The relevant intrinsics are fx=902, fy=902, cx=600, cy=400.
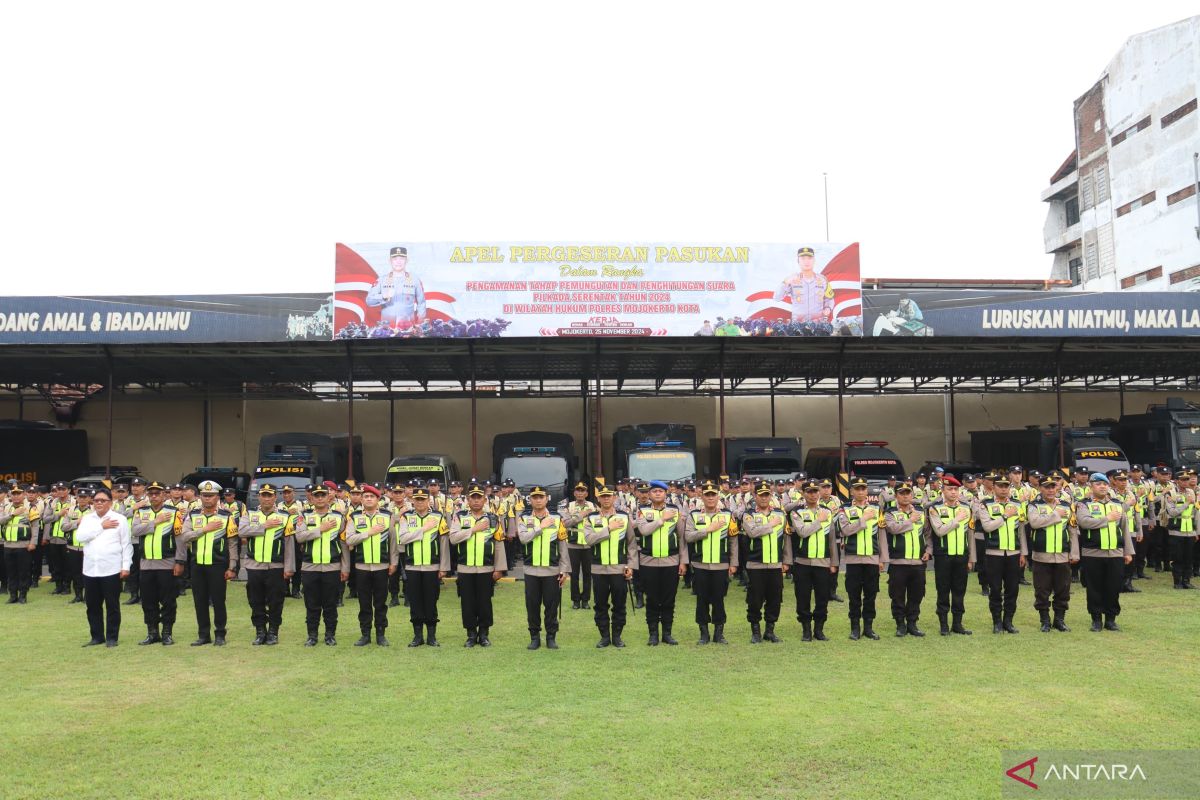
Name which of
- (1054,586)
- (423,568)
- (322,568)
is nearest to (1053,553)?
(1054,586)

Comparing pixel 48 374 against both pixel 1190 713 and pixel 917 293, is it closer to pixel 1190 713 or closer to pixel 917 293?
pixel 917 293

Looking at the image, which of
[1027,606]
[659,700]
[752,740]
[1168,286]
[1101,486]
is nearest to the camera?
[752,740]

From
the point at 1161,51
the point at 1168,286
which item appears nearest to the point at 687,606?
the point at 1168,286

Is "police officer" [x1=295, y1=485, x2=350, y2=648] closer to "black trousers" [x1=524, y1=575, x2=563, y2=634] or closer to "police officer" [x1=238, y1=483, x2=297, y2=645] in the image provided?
"police officer" [x1=238, y1=483, x2=297, y2=645]

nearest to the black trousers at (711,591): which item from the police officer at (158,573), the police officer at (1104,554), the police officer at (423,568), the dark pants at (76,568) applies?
the police officer at (423,568)

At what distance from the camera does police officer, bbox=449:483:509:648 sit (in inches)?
379

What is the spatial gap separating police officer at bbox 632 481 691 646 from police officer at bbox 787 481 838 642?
128 centimetres

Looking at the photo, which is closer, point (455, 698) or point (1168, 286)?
point (455, 698)

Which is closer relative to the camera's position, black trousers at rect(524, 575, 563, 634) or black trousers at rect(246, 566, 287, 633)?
black trousers at rect(524, 575, 563, 634)

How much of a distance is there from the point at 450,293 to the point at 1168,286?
35.4m

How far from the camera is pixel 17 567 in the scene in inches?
523

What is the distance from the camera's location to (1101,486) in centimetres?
1032

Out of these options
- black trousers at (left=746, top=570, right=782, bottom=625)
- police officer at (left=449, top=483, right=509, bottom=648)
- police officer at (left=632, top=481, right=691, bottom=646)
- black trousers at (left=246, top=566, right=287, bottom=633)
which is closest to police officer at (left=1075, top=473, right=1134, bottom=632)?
black trousers at (left=746, top=570, right=782, bottom=625)

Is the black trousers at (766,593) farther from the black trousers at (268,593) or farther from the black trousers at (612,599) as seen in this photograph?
the black trousers at (268,593)
